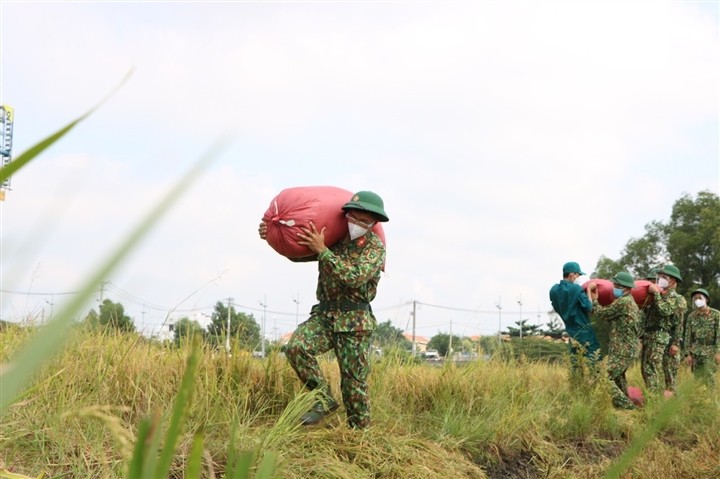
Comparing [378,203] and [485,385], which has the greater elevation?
[378,203]

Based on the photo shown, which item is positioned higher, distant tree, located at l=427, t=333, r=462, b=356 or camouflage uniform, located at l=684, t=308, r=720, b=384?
camouflage uniform, located at l=684, t=308, r=720, b=384

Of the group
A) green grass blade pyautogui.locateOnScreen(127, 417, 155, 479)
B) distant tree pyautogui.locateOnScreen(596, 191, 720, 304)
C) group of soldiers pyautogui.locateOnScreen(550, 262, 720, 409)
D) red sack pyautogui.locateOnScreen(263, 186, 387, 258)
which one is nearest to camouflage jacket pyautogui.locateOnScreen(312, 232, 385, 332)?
red sack pyautogui.locateOnScreen(263, 186, 387, 258)

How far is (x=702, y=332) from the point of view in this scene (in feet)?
35.0

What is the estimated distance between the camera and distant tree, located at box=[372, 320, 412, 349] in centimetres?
703

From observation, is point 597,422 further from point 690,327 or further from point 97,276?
point 97,276

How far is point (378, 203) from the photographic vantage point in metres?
5.07

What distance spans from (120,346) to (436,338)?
3234 mm

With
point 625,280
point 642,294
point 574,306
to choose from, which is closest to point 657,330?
point 642,294

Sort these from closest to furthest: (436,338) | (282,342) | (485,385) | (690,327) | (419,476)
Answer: (419,476) → (282,342) → (485,385) → (436,338) → (690,327)

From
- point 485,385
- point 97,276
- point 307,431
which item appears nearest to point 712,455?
point 485,385

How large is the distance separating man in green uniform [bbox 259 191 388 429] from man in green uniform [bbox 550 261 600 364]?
4154 millimetres

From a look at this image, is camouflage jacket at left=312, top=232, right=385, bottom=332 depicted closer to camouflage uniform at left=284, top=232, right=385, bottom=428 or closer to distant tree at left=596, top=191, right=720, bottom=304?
camouflage uniform at left=284, top=232, right=385, bottom=428

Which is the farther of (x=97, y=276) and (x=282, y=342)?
(x=282, y=342)

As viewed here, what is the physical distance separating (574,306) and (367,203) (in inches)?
177
